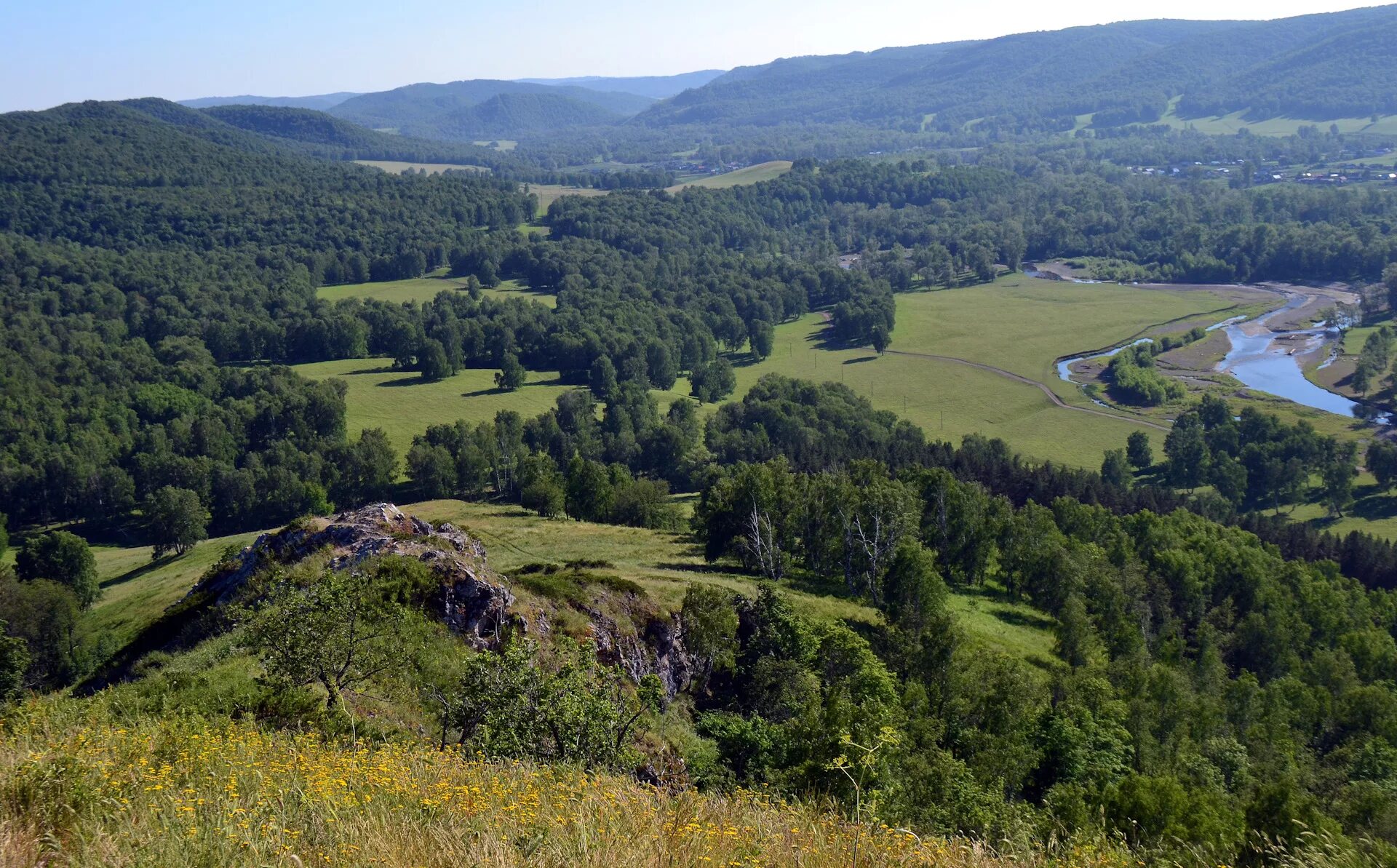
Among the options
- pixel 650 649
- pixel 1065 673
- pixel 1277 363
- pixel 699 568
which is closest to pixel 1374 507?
pixel 1277 363

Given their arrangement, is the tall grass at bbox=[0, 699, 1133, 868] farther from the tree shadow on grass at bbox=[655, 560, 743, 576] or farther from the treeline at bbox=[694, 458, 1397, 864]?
the tree shadow on grass at bbox=[655, 560, 743, 576]

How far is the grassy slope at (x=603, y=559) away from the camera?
56031mm

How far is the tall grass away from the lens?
10305mm

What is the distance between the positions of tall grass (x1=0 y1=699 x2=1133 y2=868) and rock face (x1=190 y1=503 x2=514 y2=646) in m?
21.1

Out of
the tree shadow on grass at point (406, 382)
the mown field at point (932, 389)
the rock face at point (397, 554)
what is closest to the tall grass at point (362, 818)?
the rock face at point (397, 554)

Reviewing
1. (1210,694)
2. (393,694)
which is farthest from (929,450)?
(393,694)

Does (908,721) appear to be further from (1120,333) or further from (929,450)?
(1120,333)

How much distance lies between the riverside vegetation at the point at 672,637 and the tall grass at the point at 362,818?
0.07 m

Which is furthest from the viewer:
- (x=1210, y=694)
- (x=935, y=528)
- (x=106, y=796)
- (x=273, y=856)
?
(x=935, y=528)

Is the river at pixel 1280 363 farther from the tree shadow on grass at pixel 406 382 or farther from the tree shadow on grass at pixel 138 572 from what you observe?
the tree shadow on grass at pixel 138 572

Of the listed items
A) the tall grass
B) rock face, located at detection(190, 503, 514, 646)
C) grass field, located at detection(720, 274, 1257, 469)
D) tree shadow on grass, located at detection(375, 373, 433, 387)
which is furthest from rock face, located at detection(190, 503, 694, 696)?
tree shadow on grass, located at detection(375, 373, 433, 387)

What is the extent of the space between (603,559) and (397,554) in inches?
1051

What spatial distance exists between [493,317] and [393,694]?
16950 cm

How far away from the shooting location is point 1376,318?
193 metres
